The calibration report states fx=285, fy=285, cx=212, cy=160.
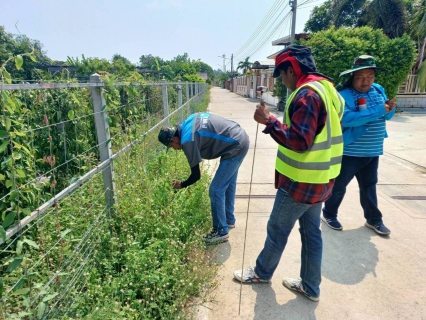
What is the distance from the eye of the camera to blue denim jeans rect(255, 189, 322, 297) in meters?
2.07

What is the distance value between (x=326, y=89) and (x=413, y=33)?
1901cm

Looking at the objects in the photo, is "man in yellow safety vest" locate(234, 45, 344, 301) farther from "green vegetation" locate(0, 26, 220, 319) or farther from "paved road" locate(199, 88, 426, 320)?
"green vegetation" locate(0, 26, 220, 319)

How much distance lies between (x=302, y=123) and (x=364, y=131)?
1617 millimetres

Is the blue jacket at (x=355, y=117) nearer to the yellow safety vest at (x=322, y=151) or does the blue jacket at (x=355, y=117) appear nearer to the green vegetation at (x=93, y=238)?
the yellow safety vest at (x=322, y=151)

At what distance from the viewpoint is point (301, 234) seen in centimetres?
227

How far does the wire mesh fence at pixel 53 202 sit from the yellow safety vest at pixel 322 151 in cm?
148

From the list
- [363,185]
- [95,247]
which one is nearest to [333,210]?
[363,185]

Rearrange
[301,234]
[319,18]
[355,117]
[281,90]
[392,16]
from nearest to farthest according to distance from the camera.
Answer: [301,234] → [355,117] → [281,90] → [392,16] → [319,18]

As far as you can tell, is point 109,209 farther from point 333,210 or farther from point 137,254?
point 333,210

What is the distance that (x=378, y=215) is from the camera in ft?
10.8

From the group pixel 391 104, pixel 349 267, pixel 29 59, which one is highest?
pixel 29 59

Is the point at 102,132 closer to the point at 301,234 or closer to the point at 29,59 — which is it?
the point at 29,59

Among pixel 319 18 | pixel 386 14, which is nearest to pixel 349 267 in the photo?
pixel 386 14

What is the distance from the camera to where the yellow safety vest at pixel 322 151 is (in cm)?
181
